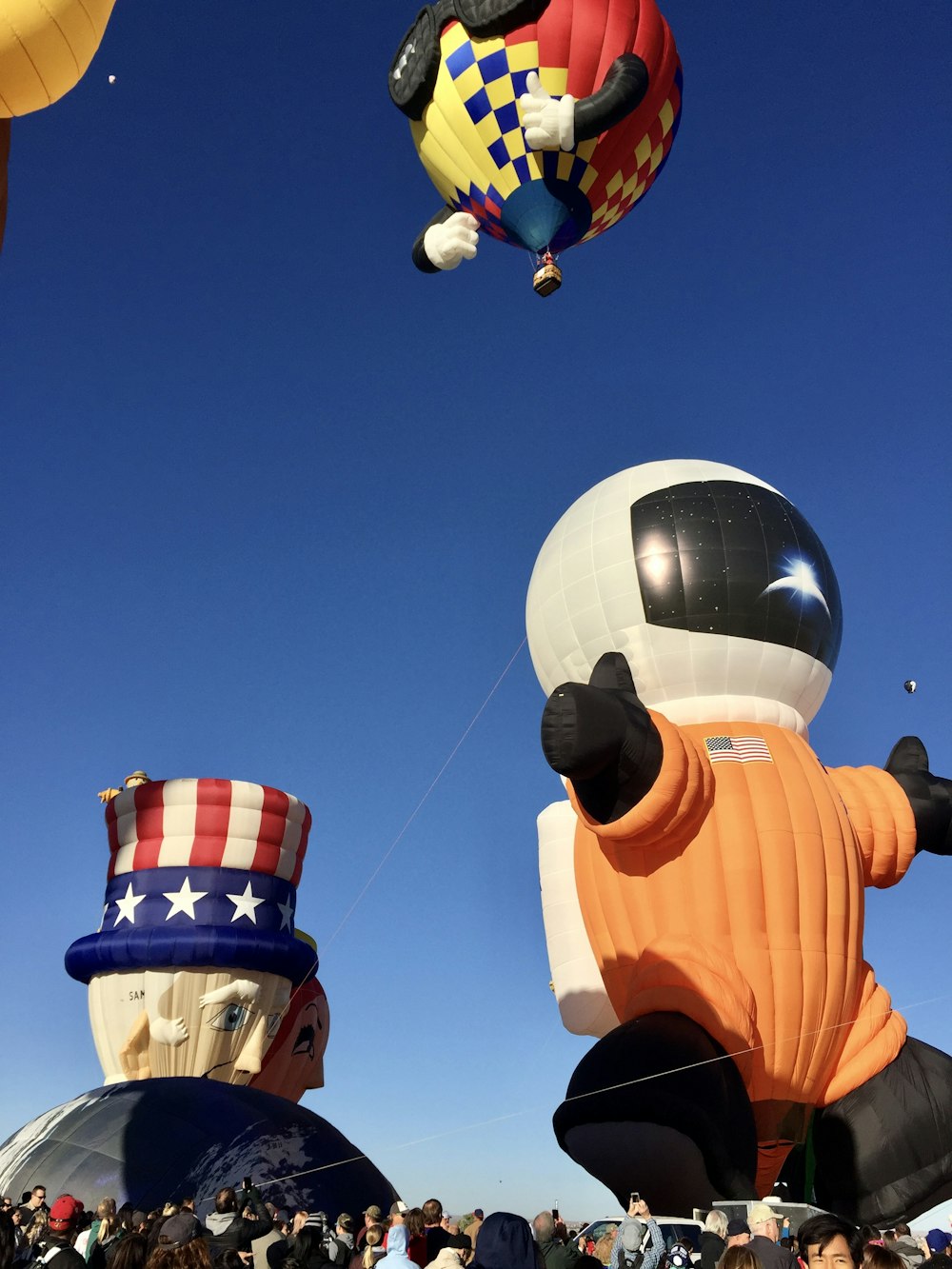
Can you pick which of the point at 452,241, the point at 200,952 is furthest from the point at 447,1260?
the point at 452,241

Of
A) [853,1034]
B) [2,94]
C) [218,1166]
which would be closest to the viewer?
[2,94]

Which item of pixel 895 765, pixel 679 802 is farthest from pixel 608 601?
pixel 895 765

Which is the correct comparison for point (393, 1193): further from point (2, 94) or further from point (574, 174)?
point (574, 174)

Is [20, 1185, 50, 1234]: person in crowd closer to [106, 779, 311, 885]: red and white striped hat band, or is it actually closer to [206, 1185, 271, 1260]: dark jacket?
[206, 1185, 271, 1260]: dark jacket

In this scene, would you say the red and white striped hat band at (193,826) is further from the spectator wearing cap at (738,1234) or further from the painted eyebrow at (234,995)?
the spectator wearing cap at (738,1234)

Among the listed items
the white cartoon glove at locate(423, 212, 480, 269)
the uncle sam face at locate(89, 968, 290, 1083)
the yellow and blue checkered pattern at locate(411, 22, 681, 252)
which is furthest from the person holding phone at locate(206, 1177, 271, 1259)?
the yellow and blue checkered pattern at locate(411, 22, 681, 252)

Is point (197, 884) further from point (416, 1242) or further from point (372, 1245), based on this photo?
point (416, 1242)
